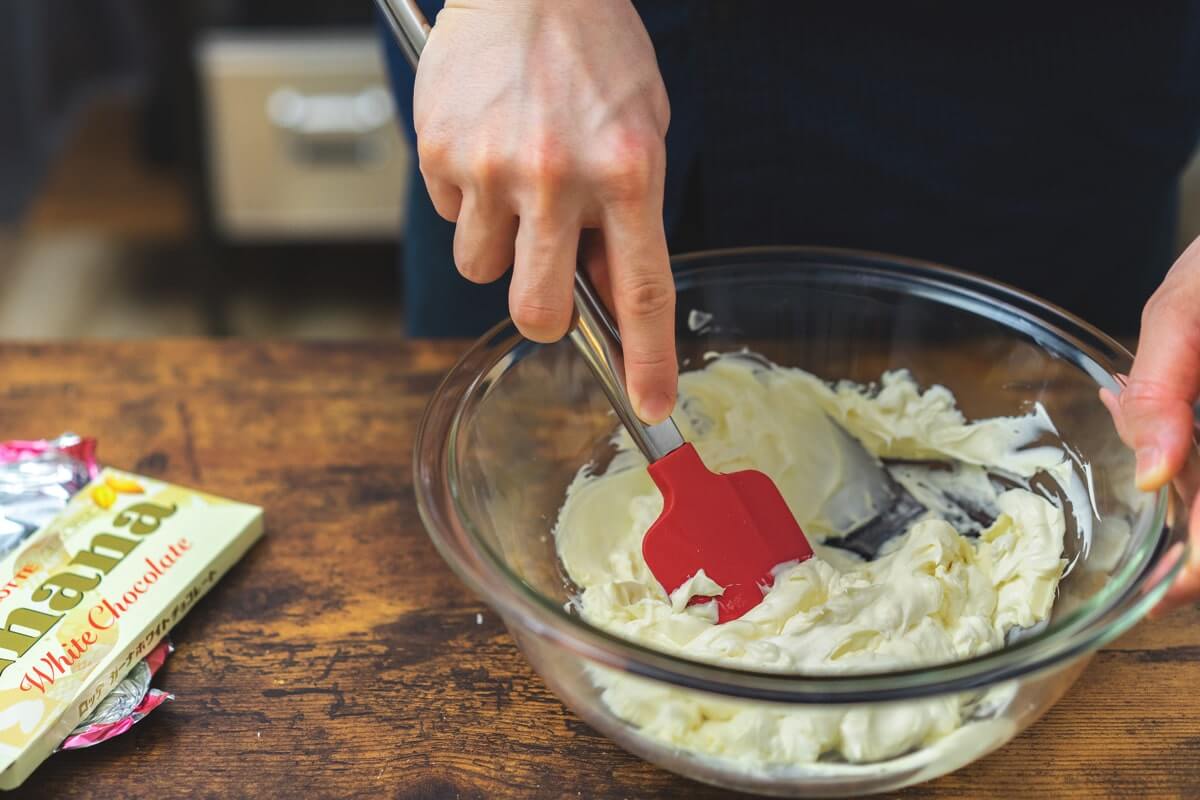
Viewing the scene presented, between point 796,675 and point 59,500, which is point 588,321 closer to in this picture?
point 796,675

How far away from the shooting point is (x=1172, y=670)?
2.36ft

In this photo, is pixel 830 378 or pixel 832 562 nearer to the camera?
pixel 832 562

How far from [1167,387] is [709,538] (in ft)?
0.94

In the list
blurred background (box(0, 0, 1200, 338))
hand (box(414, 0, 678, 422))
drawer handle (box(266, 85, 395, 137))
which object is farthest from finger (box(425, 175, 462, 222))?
drawer handle (box(266, 85, 395, 137))

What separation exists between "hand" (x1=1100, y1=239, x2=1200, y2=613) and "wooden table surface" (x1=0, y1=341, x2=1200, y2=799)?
0.36ft

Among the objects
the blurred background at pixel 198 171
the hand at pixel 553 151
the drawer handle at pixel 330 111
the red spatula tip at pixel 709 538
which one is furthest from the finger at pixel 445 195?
the drawer handle at pixel 330 111

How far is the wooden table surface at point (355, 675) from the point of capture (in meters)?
0.65

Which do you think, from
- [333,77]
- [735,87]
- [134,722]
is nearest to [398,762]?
[134,722]

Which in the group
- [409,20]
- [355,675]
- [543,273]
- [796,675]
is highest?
[409,20]

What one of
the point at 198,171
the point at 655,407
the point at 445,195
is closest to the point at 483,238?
the point at 445,195

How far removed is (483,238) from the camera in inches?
26.3

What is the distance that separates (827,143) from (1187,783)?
1.86 feet

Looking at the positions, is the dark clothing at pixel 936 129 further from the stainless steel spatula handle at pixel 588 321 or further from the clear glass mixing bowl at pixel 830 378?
the stainless steel spatula handle at pixel 588 321

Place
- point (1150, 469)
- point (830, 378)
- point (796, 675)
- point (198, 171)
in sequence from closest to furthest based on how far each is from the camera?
point (796, 675) < point (1150, 469) < point (830, 378) < point (198, 171)
